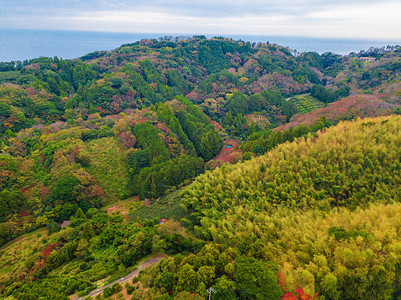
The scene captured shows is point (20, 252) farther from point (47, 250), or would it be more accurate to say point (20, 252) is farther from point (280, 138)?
point (280, 138)

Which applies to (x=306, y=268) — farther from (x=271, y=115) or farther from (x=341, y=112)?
(x=271, y=115)

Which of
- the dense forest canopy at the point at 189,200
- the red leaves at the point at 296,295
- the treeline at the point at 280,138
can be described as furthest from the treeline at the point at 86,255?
the treeline at the point at 280,138

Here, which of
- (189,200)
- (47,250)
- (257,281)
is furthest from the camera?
(189,200)

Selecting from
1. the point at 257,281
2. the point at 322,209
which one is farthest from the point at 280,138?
the point at 257,281

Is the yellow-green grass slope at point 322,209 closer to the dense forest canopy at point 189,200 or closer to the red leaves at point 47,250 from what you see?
the dense forest canopy at point 189,200

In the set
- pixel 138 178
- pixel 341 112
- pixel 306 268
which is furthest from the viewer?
pixel 341 112

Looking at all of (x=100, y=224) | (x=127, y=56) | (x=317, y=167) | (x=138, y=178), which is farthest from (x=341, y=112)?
(x=127, y=56)

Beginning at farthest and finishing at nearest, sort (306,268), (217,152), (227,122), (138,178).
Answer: (227,122), (217,152), (138,178), (306,268)

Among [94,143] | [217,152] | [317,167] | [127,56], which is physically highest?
[127,56]
